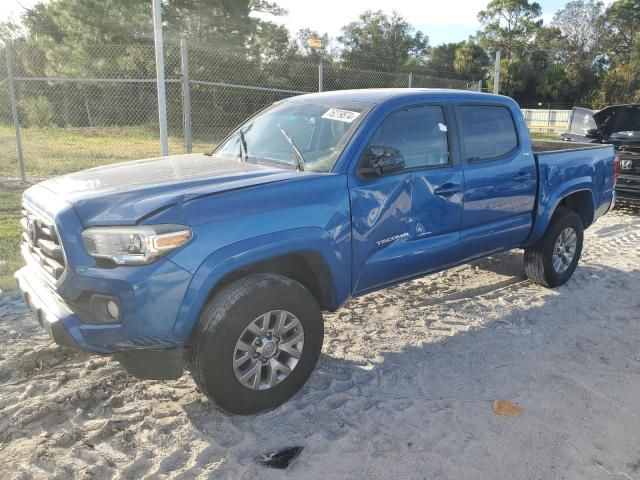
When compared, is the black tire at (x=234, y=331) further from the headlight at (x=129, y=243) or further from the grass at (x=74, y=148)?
the grass at (x=74, y=148)

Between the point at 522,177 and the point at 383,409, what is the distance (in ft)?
8.17

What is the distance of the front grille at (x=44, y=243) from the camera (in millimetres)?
2809

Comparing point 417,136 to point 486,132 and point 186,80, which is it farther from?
point 186,80

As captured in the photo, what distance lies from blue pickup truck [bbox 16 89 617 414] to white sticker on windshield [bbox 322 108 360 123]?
15mm

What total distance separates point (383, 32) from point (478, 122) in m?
45.9

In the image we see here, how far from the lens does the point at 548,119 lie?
3347 cm

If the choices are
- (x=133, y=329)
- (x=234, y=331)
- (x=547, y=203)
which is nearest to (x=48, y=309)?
(x=133, y=329)

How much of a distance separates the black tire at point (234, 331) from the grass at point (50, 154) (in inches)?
114

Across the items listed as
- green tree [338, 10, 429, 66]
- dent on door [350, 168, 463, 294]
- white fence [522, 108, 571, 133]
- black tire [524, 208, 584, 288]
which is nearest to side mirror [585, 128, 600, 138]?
black tire [524, 208, 584, 288]

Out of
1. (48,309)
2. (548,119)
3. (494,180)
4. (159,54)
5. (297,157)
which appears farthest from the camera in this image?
(548,119)

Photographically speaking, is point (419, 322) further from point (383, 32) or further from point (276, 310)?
point (383, 32)

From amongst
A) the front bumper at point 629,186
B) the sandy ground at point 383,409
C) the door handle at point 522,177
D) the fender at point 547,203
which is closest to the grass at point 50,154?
the sandy ground at point 383,409

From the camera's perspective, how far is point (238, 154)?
4.05 meters

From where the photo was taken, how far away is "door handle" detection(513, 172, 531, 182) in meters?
4.59
